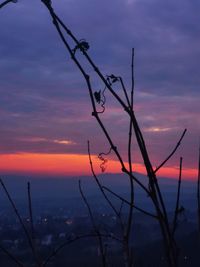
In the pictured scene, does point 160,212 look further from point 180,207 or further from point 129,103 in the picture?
point 129,103

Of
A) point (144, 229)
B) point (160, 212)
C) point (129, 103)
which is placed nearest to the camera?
point (160, 212)

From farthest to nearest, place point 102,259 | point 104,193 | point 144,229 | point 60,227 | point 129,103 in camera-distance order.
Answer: point 144,229, point 60,227, point 102,259, point 104,193, point 129,103

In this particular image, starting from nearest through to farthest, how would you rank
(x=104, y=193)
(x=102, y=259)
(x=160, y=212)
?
1. (x=160, y=212)
2. (x=104, y=193)
3. (x=102, y=259)

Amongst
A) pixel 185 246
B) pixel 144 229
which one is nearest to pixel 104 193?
pixel 185 246

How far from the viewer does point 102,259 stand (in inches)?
91.2

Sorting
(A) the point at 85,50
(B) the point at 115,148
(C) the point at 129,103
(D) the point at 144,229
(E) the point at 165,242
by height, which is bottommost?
(D) the point at 144,229

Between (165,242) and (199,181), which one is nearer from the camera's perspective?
(165,242)

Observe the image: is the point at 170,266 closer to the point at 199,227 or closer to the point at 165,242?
the point at 165,242

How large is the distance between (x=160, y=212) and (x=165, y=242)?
12 cm

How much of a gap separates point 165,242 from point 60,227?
75663 mm

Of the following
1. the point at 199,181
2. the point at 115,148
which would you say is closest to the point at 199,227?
the point at 199,181

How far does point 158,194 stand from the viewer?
4.97ft

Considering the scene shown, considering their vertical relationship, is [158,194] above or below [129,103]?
below

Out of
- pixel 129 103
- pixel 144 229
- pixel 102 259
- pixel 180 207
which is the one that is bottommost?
pixel 144 229
